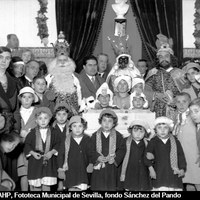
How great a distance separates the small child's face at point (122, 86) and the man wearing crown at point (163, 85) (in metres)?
0.39

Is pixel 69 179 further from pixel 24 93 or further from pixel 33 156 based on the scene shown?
pixel 24 93

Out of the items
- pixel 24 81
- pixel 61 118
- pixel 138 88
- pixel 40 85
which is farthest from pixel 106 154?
pixel 24 81

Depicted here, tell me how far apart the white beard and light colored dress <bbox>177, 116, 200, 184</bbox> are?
66.4 inches

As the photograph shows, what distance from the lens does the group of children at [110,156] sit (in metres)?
4.18

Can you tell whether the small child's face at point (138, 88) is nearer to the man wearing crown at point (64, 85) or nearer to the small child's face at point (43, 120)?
the man wearing crown at point (64, 85)

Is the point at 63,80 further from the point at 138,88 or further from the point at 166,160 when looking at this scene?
the point at 166,160

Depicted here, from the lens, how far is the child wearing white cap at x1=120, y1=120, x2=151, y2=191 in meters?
4.17

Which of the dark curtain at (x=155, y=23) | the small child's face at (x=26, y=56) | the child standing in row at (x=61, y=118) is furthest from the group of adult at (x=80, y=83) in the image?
the dark curtain at (x=155, y=23)

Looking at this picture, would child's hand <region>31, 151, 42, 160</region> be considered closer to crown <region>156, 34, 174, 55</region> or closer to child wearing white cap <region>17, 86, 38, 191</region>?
child wearing white cap <region>17, 86, 38, 191</region>

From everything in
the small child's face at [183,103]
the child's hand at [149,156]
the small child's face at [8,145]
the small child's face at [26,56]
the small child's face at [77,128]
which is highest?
the small child's face at [26,56]

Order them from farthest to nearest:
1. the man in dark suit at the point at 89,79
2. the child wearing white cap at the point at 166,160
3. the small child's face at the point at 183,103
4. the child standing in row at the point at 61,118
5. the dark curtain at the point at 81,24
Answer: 1. the dark curtain at the point at 81,24
2. the man in dark suit at the point at 89,79
3. the small child's face at the point at 183,103
4. the child standing in row at the point at 61,118
5. the child wearing white cap at the point at 166,160

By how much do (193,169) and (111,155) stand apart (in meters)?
0.87

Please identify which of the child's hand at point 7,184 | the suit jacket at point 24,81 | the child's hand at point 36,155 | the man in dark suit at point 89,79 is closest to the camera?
the child's hand at point 7,184

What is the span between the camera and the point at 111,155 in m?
4.25
